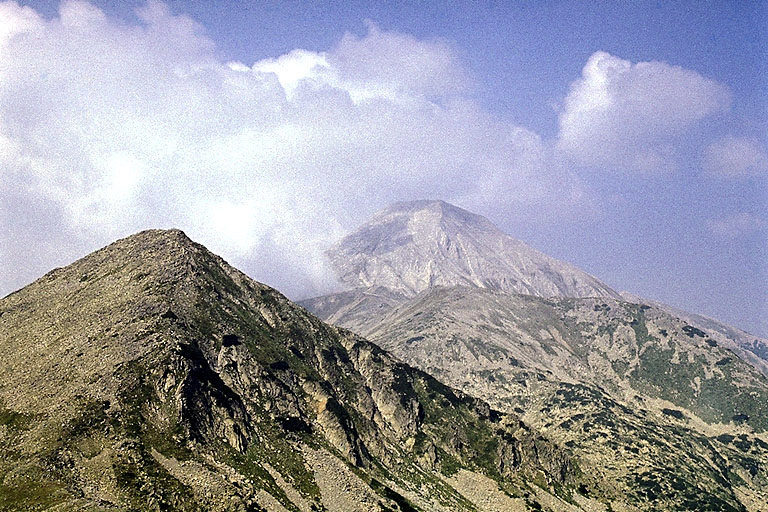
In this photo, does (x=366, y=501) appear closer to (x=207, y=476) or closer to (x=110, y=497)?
(x=207, y=476)

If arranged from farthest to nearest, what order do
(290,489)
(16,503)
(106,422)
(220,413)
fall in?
(220,413) < (290,489) < (106,422) < (16,503)

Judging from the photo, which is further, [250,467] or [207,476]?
[250,467]

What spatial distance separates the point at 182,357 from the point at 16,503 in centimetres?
7391

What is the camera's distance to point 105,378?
575 ft

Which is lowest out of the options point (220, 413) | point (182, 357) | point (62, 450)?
point (62, 450)

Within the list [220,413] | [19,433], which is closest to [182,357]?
[220,413]

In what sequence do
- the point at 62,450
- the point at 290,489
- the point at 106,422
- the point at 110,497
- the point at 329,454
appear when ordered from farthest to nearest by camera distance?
the point at 329,454 → the point at 290,489 → the point at 106,422 → the point at 62,450 → the point at 110,497

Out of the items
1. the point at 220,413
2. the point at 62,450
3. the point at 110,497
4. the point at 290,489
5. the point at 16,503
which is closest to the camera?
the point at 16,503

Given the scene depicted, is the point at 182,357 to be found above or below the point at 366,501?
above

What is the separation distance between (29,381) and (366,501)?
11345 centimetres

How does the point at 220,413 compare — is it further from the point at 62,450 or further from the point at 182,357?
the point at 62,450

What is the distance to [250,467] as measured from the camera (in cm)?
16850

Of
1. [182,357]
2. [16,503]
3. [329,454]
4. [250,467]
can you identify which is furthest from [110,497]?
[329,454]

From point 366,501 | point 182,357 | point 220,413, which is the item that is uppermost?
point 182,357
